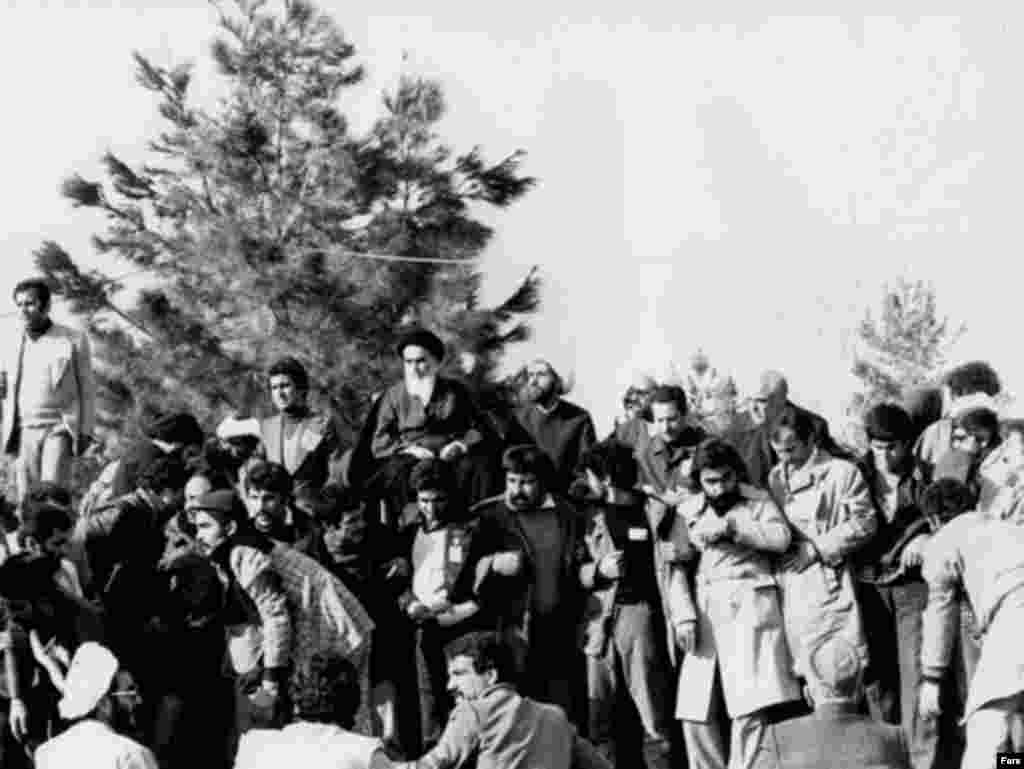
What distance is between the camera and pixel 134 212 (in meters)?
30.4

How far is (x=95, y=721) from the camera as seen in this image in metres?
10.8

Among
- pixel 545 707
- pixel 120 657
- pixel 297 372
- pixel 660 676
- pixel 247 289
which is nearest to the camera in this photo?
pixel 545 707

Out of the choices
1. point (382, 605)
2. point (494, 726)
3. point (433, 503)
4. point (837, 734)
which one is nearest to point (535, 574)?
point (433, 503)

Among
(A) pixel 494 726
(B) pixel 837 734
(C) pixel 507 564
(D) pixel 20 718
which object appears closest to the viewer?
(B) pixel 837 734

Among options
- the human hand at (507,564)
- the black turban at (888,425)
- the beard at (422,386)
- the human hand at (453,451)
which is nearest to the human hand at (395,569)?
the human hand at (507,564)

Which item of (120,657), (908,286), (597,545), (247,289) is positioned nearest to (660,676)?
(597,545)

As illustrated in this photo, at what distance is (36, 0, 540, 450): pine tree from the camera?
2855 cm

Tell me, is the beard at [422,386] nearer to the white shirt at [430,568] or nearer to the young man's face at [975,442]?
the white shirt at [430,568]

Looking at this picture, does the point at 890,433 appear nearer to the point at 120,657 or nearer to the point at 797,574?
the point at 797,574

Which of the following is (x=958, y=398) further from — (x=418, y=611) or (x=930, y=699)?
(x=418, y=611)

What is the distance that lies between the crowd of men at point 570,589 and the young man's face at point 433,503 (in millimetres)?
14

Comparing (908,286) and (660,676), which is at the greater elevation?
(908,286)

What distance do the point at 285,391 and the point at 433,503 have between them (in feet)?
6.44

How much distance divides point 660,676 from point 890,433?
1764mm
